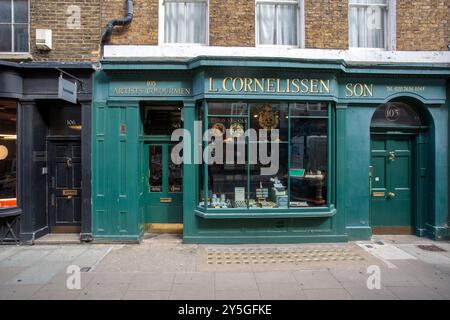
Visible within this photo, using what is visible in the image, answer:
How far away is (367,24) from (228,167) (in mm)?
5270

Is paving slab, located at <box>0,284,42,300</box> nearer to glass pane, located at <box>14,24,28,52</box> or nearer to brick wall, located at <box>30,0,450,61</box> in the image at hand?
brick wall, located at <box>30,0,450,61</box>

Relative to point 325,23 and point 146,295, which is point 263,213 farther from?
point 325,23

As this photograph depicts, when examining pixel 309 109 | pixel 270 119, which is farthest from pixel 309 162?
pixel 270 119

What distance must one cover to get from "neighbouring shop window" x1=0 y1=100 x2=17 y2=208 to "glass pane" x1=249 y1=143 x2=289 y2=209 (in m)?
5.61

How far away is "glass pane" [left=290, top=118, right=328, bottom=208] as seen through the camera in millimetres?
7148

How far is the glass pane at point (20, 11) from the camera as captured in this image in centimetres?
710

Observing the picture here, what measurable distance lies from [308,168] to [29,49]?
7314mm

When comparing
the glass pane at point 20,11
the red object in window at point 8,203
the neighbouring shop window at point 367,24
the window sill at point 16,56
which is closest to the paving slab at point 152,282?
the red object in window at point 8,203

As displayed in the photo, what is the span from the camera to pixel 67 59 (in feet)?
22.9

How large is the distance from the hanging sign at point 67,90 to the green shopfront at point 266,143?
1.60ft

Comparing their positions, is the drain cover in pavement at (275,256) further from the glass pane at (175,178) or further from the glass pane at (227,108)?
the glass pane at (227,108)

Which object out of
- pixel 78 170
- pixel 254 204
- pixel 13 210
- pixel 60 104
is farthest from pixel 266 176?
pixel 13 210

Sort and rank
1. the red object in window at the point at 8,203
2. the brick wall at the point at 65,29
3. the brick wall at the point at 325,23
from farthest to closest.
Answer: the brick wall at the point at 325,23
the brick wall at the point at 65,29
the red object in window at the point at 8,203

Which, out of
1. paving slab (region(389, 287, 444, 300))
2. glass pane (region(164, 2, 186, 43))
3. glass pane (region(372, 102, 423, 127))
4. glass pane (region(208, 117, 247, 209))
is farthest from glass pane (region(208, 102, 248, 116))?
paving slab (region(389, 287, 444, 300))
